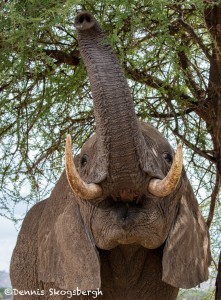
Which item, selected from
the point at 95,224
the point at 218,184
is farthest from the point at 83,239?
the point at 218,184

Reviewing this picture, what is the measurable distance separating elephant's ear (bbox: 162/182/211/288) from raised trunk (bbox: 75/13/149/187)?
45 centimetres

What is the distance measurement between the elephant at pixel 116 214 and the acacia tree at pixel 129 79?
2.19ft

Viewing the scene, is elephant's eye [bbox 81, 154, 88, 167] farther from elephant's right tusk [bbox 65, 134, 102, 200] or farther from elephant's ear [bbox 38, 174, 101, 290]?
elephant's right tusk [bbox 65, 134, 102, 200]

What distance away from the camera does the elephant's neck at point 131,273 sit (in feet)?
13.4

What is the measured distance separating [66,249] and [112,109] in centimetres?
81

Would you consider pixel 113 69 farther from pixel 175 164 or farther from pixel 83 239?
pixel 83 239

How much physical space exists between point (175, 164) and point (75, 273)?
0.80 meters

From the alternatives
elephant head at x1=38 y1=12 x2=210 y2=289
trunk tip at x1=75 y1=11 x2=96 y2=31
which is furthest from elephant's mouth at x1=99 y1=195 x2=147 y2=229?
trunk tip at x1=75 y1=11 x2=96 y2=31

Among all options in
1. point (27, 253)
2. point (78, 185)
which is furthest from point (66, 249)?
point (27, 253)

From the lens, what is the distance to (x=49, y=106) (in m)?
5.24

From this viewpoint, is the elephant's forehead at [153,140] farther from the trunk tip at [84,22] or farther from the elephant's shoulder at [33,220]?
the elephant's shoulder at [33,220]

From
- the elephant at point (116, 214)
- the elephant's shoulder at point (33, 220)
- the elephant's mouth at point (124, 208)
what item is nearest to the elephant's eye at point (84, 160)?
the elephant at point (116, 214)

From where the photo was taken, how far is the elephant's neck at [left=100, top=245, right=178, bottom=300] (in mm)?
4098

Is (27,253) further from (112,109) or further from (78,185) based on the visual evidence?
(112,109)
